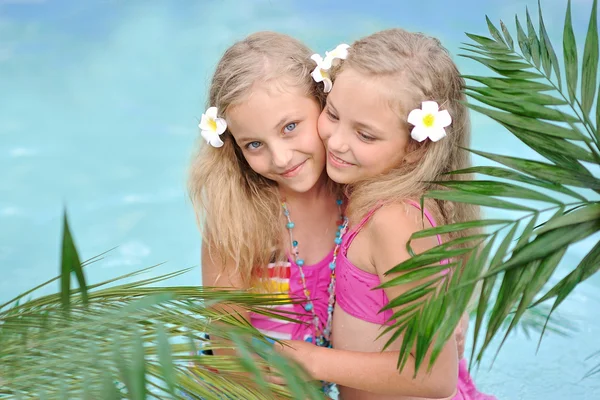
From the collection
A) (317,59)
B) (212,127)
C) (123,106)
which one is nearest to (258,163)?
(212,127)

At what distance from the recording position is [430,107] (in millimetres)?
1642

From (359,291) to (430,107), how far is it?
0.44 meters

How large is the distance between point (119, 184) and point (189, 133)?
1.89 feet

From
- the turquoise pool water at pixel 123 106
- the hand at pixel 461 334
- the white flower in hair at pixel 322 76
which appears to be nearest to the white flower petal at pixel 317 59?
the white flower in hair at pixel 322 76

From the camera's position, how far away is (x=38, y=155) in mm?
4797

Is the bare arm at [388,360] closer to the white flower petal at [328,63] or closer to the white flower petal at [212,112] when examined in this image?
the white flower petal at [328,63]

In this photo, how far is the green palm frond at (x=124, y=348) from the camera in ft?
3.04

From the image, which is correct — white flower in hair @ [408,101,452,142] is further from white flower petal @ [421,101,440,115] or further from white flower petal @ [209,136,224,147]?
white flower petal @ [209,136,224,147]

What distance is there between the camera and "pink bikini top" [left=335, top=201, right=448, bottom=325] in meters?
1.77

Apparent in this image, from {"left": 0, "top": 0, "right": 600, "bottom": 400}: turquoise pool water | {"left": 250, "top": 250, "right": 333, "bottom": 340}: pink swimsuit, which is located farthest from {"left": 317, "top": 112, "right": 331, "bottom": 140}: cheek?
{"left": 0, "top": 0, "right": 600, "bottom": 400}: turquoise pool water

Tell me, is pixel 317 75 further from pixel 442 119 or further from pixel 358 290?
pixel 358 290

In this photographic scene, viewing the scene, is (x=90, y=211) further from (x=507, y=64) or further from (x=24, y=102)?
(x=507, y=64)

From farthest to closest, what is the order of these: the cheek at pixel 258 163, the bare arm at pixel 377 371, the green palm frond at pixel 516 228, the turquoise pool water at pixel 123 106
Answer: the turquoise pool water at pixel 123 106, the cheek at pixel 258 163, the bare arm at pixel 377 371, the green palm frond at pixel 516 228

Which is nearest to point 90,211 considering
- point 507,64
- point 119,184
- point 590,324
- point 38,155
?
point 119,184
